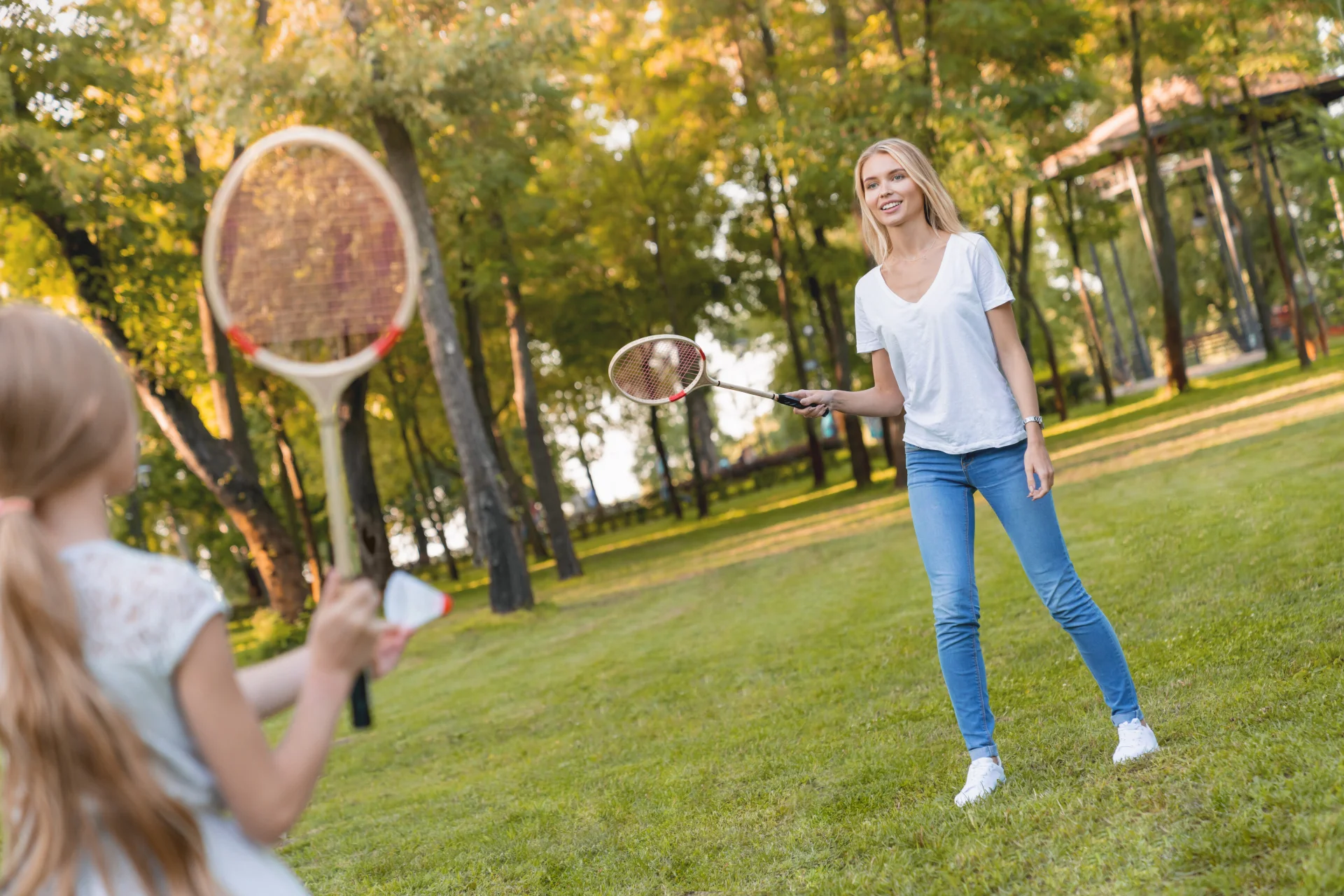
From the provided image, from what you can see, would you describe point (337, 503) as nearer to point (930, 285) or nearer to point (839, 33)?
point (930, 285)

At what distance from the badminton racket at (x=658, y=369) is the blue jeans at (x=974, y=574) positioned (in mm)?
1303

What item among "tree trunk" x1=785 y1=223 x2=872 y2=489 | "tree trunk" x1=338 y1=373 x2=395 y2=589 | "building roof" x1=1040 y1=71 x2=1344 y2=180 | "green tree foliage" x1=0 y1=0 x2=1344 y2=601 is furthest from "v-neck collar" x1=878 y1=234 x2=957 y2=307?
"building roof" x1=1040 y1=71 x2=1344 y2=180

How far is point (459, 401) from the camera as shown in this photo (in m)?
17.3

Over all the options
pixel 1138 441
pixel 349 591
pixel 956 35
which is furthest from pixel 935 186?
pixel 956 35

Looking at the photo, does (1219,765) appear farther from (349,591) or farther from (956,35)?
(956,35)

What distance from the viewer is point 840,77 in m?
22.1

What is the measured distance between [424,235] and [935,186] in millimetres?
13078

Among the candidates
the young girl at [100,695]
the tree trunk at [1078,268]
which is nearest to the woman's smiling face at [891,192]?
the young girl at [100,695]

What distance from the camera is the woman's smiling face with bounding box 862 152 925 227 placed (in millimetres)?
4605

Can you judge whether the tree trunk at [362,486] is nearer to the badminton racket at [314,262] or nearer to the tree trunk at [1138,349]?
the badminton racket at [314,262]

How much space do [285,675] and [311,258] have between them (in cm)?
137

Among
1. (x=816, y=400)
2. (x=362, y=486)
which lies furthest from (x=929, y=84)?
(x=816, y=400)

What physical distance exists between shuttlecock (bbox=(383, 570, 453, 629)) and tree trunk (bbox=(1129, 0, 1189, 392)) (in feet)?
85.7

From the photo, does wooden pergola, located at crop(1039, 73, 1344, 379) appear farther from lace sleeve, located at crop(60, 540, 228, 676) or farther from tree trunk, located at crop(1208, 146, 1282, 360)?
lace sleeve, located at crop(60, 540, 228, 676)
